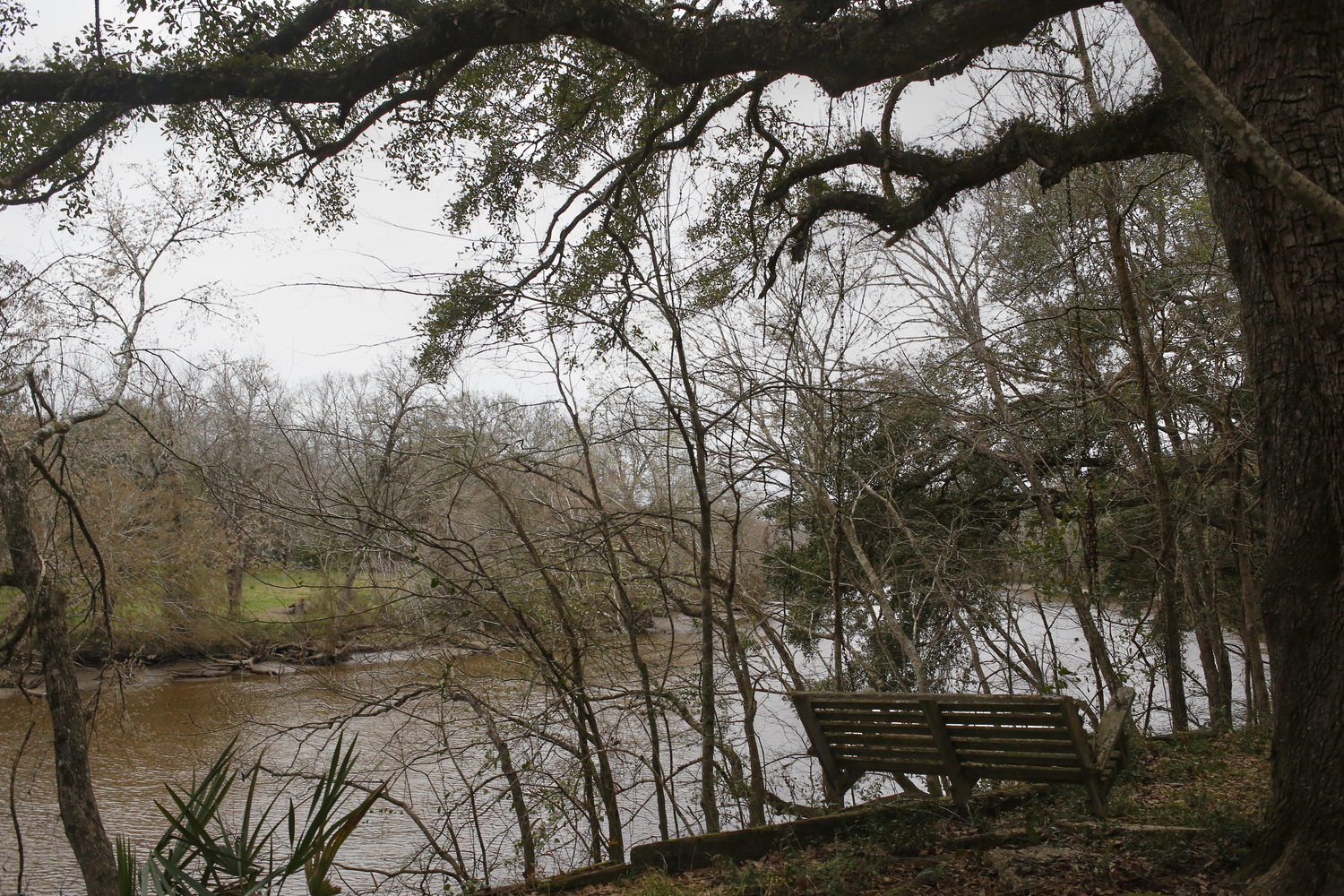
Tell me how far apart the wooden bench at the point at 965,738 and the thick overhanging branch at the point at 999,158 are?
9.52ft

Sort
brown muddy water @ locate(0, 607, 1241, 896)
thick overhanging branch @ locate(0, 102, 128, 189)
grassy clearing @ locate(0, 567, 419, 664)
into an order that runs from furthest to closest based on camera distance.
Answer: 1. grassy clearing @ locate(0, 567, 419, 664)
2. brown muddy water @ locate(0, 607, 1241, 896)
3. thick overhanging branch @ locate(0, 102, 128, 189)

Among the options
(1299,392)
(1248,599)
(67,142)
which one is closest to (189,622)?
(67,142)

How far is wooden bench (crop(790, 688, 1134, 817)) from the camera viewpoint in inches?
169

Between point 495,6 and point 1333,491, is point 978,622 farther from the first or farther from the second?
point 495,6

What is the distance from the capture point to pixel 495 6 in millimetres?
5020

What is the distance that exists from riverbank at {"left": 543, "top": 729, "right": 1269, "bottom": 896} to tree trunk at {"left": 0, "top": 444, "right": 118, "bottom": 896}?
139 inches

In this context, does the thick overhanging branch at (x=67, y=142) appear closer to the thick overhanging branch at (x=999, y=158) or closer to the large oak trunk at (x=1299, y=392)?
the thick overhanging branch at (x=999, y=158)

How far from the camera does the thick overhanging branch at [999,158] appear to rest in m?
4.50

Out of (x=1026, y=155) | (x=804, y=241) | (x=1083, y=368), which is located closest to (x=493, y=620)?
(x=804, y=241)

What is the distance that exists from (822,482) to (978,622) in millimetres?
2477

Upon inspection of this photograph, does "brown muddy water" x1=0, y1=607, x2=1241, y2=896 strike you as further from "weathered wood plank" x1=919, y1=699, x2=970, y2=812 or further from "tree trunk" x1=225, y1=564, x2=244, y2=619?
"tree trunk" x1=225, y1=564, x2=244, y2=619

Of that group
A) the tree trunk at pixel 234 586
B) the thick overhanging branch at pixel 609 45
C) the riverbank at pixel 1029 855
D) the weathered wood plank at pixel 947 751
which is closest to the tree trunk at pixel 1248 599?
the riverbank at pixel 1029 855

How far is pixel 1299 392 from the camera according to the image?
3332 millimetres

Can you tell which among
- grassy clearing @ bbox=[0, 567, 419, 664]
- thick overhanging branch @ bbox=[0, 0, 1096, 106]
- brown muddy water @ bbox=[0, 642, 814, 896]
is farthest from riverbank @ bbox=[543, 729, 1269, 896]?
grassy clearing @ bbox=[0, 567, 419, 664]
